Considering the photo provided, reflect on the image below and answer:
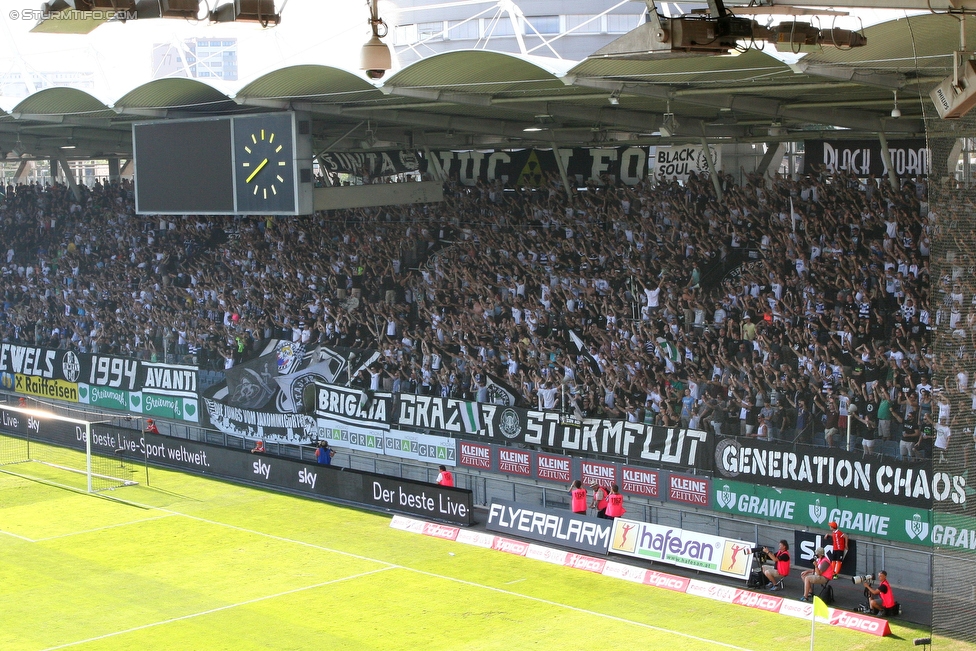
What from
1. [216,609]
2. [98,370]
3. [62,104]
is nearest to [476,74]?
[216,609]

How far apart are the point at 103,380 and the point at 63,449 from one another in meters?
2.53

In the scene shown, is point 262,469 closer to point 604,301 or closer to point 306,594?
point 306,594

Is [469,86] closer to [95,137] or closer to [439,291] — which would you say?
[439,291]

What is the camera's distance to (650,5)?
35.1 feet

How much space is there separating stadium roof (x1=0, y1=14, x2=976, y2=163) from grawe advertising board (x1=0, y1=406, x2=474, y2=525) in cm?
837

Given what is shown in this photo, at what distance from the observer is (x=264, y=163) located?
2622cm

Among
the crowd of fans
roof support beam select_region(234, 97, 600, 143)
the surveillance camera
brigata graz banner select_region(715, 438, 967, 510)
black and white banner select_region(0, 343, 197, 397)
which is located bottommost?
brigata graz banner select_region(715, 438, 967, 510)

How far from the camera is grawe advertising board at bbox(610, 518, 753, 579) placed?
66.0 ft

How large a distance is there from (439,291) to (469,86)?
415 inches

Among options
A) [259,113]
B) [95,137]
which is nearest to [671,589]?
[259,113]

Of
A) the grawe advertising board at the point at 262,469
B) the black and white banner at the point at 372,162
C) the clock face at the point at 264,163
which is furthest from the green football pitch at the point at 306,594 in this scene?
the black and white banner at the point at 372,162

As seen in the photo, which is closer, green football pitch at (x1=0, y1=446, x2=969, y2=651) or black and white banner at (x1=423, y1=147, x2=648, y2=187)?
green football pitch at (x1=0, y1=446, x2=969, y2=651)

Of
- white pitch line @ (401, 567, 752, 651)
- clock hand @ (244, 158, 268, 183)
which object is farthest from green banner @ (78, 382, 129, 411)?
white pitch line @ (401, 567, 752, 651)

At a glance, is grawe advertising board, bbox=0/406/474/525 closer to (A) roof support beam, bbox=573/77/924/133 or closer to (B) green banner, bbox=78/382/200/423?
(B) green banner, bbox=78/382/200/423
